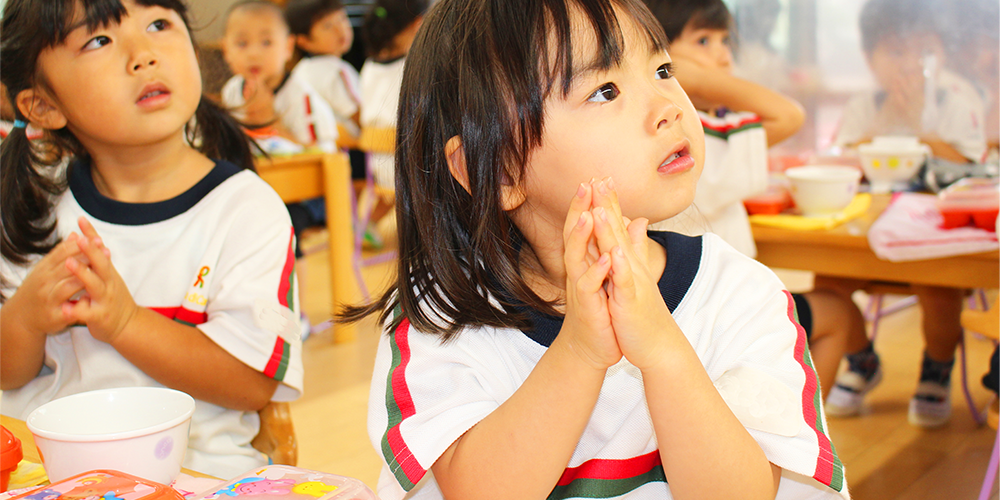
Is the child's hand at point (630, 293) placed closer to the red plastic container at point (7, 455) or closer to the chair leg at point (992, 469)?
the red plastic container at point (7, 455)

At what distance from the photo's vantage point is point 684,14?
1657mm

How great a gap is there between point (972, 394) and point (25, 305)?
229 centimetres

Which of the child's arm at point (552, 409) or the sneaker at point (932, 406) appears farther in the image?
the sneaker at point (932, 406)

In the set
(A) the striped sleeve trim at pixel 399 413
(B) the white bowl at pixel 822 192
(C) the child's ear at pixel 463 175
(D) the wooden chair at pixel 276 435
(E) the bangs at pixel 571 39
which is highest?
(E) the bangs at pixel 571 39

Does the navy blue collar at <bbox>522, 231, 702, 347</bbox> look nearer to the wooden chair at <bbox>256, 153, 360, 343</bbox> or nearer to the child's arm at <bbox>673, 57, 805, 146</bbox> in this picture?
the child's arm at <bbox>673, 57, 805, 146</bbox>

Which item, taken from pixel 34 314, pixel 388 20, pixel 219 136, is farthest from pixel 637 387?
pixel 388 20

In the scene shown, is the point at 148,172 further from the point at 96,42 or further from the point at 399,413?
the point at 399,413

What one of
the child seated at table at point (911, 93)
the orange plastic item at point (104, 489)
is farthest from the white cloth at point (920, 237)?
the orange plastic item at point (104, 489)

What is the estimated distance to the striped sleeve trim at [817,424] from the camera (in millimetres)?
649

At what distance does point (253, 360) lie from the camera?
0.97 metres

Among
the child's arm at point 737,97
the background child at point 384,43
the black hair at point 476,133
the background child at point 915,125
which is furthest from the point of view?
the background child at point 384,43

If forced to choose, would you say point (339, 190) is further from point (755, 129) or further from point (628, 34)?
point (628, 34)

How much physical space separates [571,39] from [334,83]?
3.62 meters

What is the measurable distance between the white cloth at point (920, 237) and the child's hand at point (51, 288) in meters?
1.28
